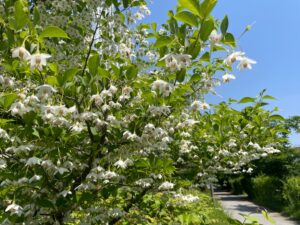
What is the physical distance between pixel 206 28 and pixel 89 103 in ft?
4.07

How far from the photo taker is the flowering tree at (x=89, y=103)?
202 cm

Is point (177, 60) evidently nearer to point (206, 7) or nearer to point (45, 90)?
point (206, 7)

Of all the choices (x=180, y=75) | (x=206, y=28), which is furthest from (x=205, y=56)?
(x=206, y=28)

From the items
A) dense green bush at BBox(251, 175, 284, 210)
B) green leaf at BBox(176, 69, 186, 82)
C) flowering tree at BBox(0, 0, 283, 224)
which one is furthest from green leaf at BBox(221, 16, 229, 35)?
dense green bush at BBox(251, 175, 284, 210)

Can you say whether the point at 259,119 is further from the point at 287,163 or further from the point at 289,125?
the point at 289,125

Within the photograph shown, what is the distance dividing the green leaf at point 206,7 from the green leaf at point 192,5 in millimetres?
19

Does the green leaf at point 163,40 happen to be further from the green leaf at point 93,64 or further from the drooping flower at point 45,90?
the drooping flower at point 45,90

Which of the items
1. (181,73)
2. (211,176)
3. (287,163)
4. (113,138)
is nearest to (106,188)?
(113,138)

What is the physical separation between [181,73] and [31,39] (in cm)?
94

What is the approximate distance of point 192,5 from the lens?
1.77 meters

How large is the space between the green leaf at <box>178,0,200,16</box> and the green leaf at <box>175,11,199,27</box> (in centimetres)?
3

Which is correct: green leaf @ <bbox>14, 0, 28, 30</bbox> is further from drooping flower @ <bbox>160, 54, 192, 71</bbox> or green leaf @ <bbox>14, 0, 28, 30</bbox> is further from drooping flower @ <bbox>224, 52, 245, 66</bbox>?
drooping flower @ <bbox>224, 52, 245, 66</bbox>

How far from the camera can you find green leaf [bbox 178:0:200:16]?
175cm

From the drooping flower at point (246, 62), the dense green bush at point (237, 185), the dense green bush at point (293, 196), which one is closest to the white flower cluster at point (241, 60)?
the drooping flower at point (246, 62)
